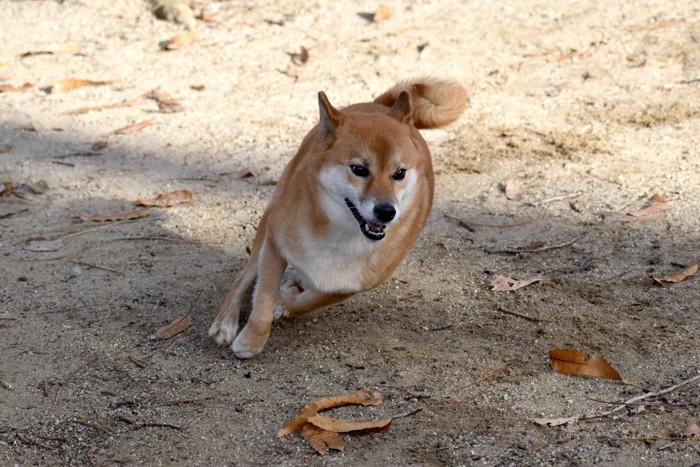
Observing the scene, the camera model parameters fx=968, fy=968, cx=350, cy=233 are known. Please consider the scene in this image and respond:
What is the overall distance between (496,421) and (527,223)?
2.24 meters

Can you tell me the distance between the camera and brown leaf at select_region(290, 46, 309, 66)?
821 centimetres

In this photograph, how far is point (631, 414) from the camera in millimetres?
3812

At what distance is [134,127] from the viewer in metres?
7.41

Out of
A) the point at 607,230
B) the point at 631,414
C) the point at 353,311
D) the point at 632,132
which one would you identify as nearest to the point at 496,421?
the point at 631,414

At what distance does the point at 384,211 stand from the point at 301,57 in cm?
455

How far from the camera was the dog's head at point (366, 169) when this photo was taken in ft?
13.2

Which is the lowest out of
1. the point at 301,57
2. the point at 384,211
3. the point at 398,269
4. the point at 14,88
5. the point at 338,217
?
the point at 14,88

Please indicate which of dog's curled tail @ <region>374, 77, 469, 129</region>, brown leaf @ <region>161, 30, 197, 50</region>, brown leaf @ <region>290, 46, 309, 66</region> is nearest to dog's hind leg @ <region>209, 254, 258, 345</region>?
dog's curled tail @ <region>374, 77, 469, 129</region>

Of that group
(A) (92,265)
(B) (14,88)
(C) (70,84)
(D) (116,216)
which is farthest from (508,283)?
(B) (14,88)

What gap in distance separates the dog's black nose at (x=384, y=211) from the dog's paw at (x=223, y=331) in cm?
95

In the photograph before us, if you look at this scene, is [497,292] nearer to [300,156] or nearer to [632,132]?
[300,156]

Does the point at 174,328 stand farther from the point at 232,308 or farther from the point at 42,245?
the point at 42,245

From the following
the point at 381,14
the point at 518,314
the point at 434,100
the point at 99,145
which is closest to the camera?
the point at 518,314

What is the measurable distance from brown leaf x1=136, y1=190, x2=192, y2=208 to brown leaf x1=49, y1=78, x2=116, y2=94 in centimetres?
232
